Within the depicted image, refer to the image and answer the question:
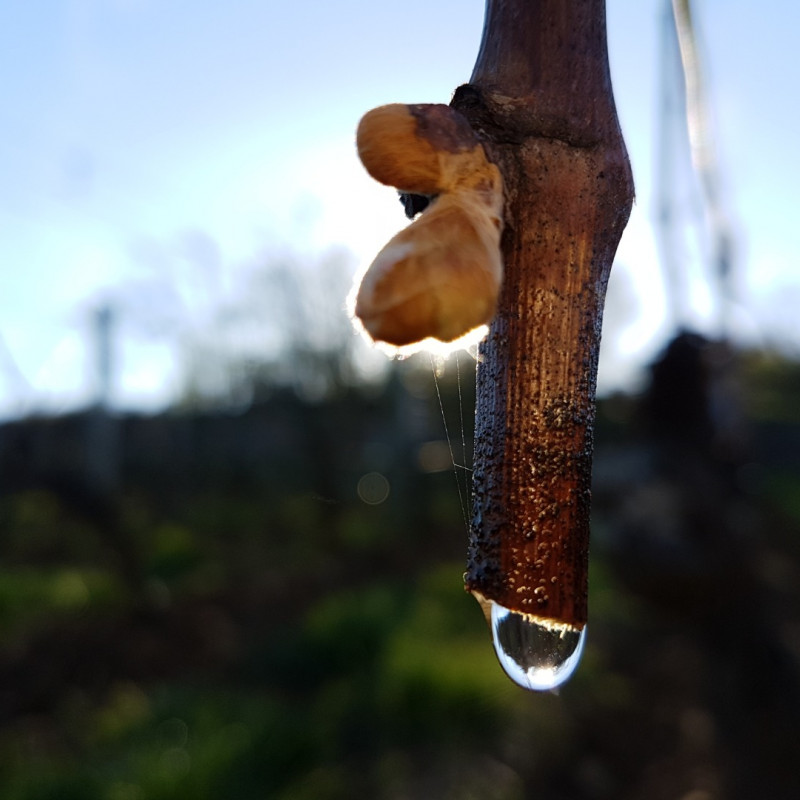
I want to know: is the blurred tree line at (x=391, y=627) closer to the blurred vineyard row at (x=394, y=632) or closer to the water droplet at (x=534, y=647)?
the blurred vineyard row at (x=394, y=632)

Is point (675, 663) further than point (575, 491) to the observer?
Yes

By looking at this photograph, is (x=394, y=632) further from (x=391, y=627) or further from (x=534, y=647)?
(x=534, y=647)

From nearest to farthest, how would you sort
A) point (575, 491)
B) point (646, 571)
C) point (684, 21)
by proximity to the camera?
point (575, 491) < point (684, 21) < point (646, 571)

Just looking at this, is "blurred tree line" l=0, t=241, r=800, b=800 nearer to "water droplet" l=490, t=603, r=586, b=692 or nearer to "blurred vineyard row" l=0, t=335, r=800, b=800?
"blurred vineyard row" l=0, t=335, r=800, b=800

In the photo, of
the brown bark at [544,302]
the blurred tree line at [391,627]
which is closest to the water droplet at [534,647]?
the brown bark at [544,302]

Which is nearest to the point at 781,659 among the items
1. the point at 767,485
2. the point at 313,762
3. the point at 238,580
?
the point at 313,762

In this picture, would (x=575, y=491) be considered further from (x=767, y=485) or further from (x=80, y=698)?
(x=767, y=485)

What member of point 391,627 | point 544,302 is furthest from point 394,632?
point 544,302
